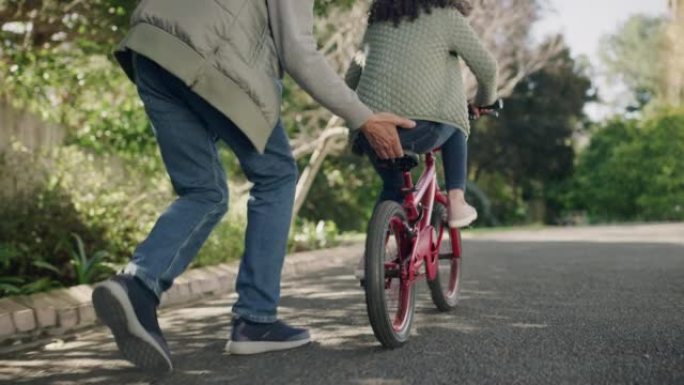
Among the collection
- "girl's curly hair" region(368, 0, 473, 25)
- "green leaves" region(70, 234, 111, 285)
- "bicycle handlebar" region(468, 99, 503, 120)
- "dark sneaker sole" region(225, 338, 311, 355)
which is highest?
"girl's curly hair" region(368, 0, 473, 25)

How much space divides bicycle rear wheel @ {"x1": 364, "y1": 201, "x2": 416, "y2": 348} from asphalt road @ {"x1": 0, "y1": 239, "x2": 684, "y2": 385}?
0.36ft

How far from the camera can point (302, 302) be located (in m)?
5.07

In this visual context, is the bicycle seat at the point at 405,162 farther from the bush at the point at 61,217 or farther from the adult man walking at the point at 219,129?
the bush at the point at 61,217

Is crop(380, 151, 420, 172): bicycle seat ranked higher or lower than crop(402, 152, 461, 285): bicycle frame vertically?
higher

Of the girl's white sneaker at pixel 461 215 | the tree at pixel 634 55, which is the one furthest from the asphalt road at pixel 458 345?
the tree at pixel 634 55

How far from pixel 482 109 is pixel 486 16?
9442 mm

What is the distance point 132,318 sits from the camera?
2779 millimetres

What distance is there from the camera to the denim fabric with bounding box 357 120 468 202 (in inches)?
146

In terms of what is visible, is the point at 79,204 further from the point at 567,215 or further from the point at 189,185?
the point at 567,215

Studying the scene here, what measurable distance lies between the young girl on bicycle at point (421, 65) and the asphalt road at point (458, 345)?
90cm

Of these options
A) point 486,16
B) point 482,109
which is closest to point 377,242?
point 482,109

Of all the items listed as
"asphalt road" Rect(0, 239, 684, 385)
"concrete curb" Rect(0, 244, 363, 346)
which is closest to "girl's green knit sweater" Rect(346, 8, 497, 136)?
"asphalt road" Rect(0, 239, 684, 385)

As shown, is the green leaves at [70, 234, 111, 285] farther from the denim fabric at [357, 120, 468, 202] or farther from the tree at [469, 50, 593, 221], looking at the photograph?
the tree at [469, 50, 593, 221]

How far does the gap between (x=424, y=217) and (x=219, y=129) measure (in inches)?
50.0
